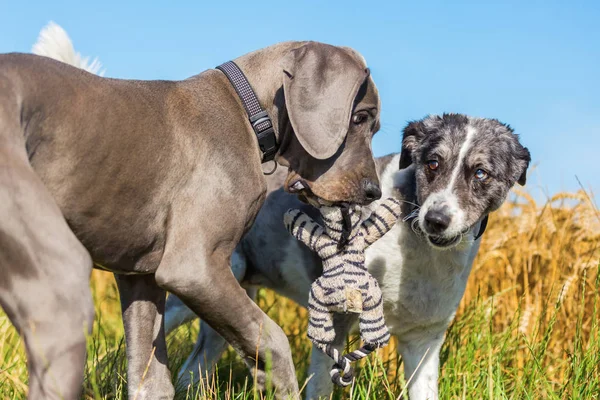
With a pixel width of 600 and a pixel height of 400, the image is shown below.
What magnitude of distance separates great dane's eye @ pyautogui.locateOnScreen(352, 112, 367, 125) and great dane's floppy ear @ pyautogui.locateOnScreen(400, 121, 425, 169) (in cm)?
105

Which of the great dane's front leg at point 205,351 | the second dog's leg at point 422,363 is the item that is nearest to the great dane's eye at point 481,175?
the second dog's leg at point 422,363

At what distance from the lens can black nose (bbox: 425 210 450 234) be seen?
4609 millimetres

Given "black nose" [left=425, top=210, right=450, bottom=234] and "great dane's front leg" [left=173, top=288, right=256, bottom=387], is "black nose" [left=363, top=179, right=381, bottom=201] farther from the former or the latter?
"great dane's front leg" [left=173, top=288, right=256, bottom=387]

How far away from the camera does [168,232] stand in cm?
361

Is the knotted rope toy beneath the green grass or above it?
above

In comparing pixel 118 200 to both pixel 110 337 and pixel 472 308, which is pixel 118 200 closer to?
pixel 472 308

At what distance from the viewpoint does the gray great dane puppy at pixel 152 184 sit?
8.86ft

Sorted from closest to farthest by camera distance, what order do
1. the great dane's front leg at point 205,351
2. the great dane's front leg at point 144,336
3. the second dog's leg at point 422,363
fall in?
the great dane's front leg at point 144,336, the second dog's leg at point 422,363, the great dane's front leg at point 205,351

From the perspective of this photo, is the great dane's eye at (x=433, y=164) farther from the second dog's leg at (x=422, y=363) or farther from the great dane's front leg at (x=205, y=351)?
the great dane's front leg at (x=205, y=351)

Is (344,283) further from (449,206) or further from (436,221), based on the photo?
(449,206)

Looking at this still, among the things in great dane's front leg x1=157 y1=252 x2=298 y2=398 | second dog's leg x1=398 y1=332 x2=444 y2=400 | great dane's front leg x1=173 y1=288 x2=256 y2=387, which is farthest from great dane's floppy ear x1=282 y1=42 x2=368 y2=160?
great dane's front leg x1=173 y1=288 x2=256 y2=387

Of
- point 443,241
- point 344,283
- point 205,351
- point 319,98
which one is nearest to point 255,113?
point 319,98

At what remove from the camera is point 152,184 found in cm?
354

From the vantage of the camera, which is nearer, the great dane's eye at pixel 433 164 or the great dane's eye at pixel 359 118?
the great dane's eye at pixel 359 118
